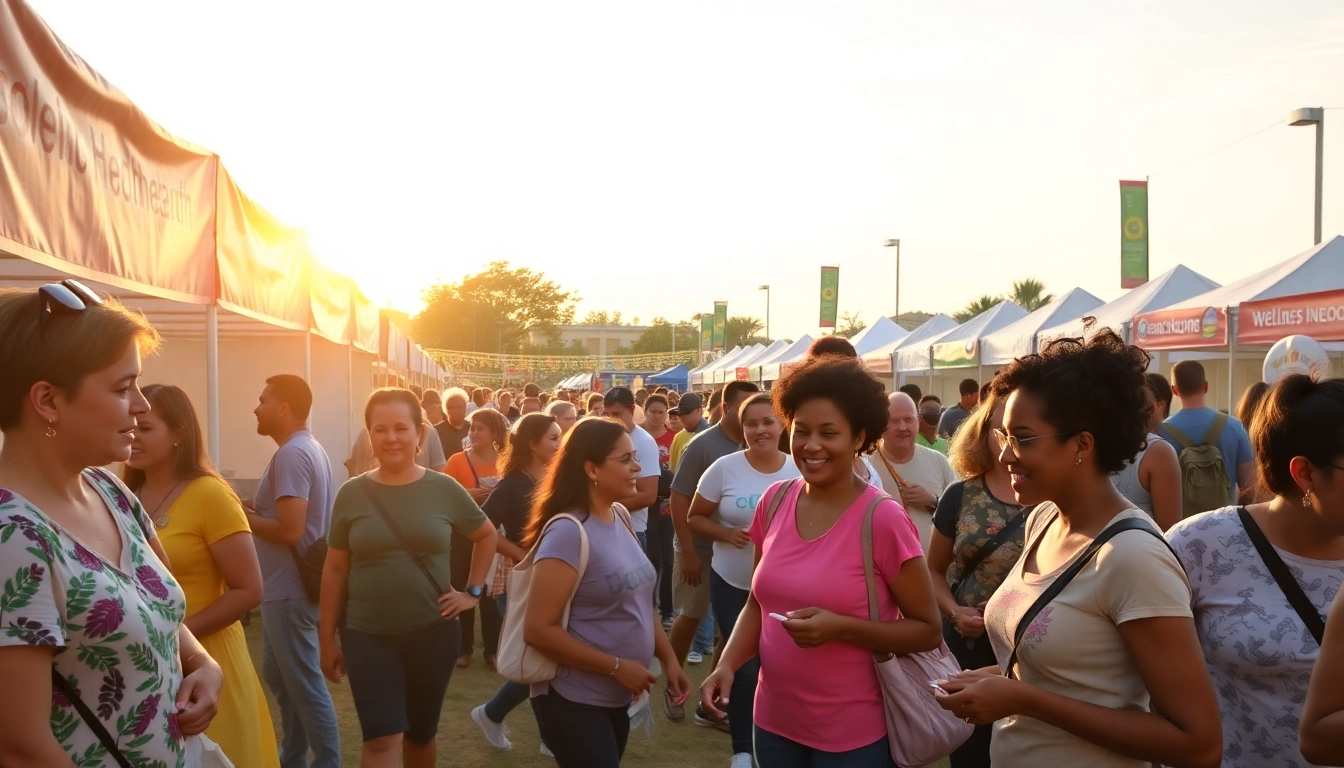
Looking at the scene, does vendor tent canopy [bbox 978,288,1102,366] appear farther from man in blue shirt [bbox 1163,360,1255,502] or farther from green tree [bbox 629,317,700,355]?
green tree [bbox 629,317,700,355]

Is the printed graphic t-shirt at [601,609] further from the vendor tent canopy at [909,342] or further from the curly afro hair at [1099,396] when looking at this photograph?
the vendor tent canopy at [909,342]

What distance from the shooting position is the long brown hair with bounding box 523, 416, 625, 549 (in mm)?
4082

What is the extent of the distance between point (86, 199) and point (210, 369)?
1.85 m

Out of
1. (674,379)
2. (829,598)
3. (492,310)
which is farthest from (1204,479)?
(492,310)

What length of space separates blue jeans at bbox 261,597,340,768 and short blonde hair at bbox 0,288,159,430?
10.8ft

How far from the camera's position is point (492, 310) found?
92625mm

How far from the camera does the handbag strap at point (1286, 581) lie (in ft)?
8.68

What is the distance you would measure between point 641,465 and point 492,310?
86705 mm

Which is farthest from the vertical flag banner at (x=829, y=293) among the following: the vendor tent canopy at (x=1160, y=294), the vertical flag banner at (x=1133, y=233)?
the vendor tent canopy at (x=1160, y=294)

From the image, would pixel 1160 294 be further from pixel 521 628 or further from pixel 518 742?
pixel 521 628

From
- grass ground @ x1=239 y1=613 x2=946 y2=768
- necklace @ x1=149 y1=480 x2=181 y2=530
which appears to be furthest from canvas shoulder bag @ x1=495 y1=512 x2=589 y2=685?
grass ground @ x1=239 y1=613 x2=946 y2=768

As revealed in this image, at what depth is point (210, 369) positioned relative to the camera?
555 centimetres

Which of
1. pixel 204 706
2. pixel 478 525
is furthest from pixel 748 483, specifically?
pixel 204 706

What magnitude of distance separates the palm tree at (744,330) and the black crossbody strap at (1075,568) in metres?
109
